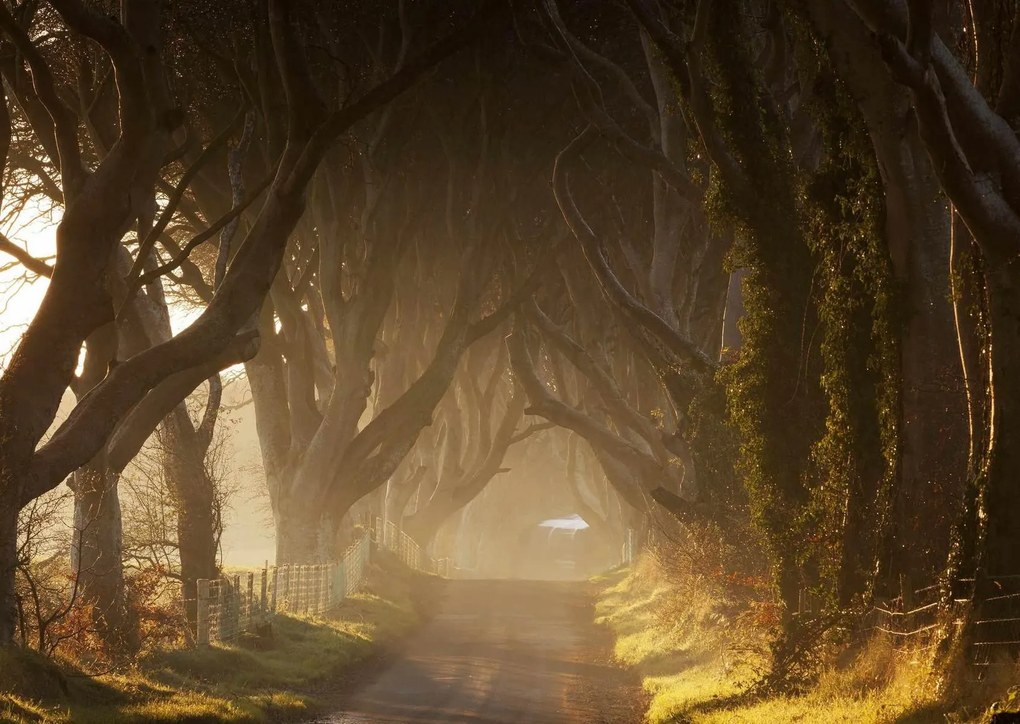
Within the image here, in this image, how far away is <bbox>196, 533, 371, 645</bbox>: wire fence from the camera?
16.3m

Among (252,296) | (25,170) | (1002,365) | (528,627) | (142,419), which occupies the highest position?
(25,170)

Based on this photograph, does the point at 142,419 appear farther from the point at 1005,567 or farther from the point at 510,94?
the point at 510,94

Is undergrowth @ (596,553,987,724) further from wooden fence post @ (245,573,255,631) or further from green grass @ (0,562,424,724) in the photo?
wooden fence post @ (245,573,255,631)

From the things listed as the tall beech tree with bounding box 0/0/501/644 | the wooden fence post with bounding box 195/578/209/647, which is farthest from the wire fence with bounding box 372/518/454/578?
the tall beech tree with bounding box 0/0/501/644

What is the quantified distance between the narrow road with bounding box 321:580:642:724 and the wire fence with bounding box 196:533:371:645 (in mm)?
2111

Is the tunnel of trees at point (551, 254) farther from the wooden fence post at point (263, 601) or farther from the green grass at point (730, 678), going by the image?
the wooden fence post at point (263, 601)

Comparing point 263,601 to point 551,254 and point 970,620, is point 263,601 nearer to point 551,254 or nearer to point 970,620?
point 970,620

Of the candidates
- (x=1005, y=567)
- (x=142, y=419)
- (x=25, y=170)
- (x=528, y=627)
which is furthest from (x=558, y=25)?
(x=528, y=627)

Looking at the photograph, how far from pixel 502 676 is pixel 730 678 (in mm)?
4665

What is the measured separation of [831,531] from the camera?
13.2 meters

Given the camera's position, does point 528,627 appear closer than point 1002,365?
No

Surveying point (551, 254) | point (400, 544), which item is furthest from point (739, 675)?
point (400, 544)

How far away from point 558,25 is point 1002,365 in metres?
10.9

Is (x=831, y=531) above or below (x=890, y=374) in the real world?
below
